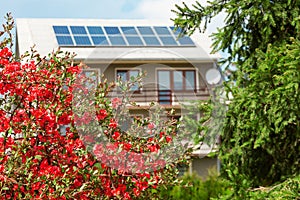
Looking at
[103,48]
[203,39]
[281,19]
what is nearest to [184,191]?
[281,19]

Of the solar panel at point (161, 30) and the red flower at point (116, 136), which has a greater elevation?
the solar panel at point (161, 30)

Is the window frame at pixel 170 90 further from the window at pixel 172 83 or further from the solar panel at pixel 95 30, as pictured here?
the solar panel at pixel 95 30

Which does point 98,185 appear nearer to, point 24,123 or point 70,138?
point 70,138

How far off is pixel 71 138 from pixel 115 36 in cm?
1266

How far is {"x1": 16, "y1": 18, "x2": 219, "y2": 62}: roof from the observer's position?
16469 mm

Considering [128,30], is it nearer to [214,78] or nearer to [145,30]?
[145,30]

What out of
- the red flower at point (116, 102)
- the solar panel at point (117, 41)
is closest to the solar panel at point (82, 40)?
the solar panel at point (117, 41)

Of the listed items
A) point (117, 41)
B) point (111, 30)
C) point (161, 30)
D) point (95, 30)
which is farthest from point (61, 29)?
point (161, 30)

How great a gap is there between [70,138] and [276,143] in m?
3.05

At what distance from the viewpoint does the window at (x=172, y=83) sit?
17.8m

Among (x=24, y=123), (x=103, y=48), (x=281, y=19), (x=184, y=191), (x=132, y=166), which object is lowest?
(x=184, y=191)

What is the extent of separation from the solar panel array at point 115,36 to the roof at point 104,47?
0.18 m

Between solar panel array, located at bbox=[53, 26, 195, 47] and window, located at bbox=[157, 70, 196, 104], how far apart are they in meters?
1.08

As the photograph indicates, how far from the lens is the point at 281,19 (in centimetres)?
727
